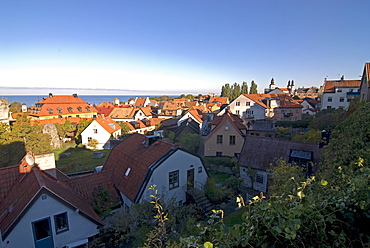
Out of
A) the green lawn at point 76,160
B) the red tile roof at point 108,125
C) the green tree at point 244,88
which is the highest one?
the green tree at point 244,88

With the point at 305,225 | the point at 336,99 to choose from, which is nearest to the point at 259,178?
the point at 305,225

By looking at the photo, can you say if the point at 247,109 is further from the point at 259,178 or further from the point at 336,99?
the point at 259,178

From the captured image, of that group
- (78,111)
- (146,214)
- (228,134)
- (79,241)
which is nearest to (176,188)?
(146,214)

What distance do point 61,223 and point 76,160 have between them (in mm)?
25759

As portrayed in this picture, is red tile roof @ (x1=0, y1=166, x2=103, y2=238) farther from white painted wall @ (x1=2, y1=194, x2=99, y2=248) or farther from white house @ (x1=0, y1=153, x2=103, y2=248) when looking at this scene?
white painted wall @ (x1=2, y1=194, x2=99, y2=248)

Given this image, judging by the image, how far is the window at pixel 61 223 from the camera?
10594 millimetres

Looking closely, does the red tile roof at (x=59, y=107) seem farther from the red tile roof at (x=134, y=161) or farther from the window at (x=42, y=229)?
the window at (x=42, y=229)

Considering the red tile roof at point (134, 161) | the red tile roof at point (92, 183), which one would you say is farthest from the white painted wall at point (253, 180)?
the red tile roof at point (92, 183)

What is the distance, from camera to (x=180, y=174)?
53.3ft

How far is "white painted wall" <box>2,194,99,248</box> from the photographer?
9656 mm

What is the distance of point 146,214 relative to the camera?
1061 centimetres

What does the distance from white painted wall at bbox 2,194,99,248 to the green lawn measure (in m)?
17.8

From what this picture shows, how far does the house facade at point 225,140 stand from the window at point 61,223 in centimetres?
2334

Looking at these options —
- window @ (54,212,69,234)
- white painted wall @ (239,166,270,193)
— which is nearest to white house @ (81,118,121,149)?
white painted wall @ (239,166,270,193)
